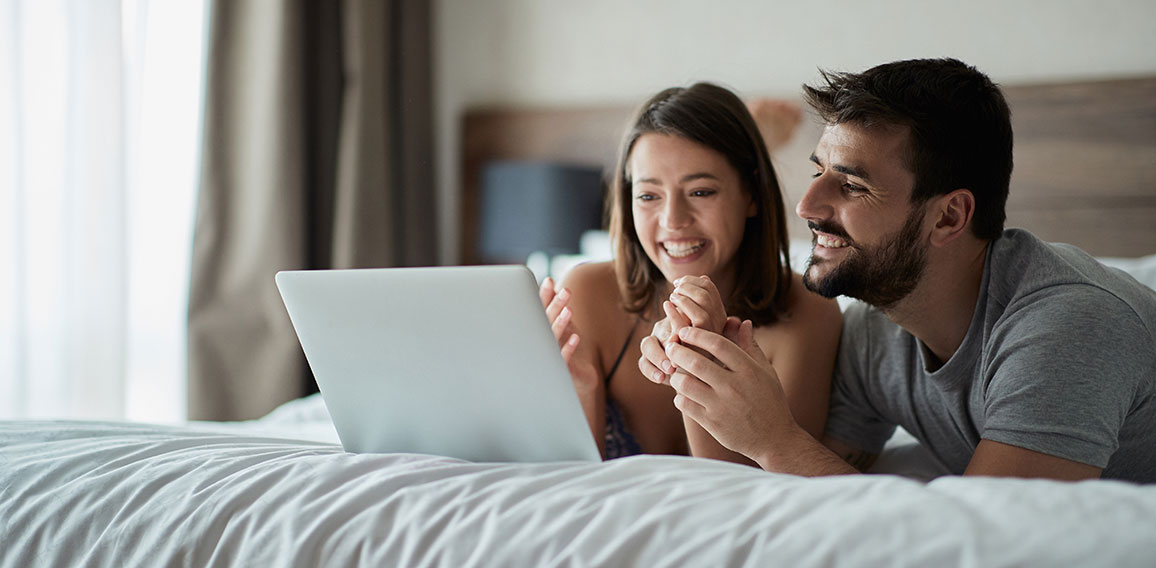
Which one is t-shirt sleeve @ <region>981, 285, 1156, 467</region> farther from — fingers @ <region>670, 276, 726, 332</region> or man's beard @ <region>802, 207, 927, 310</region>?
fingers @ <region>670, 276, 726, 332</region>

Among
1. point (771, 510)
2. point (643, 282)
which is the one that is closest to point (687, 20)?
point (643, 282)

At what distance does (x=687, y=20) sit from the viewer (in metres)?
3.15

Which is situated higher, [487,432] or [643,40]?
[643,40]

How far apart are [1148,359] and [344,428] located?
3.02 ft

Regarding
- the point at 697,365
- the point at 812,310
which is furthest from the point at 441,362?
the point at 812,310

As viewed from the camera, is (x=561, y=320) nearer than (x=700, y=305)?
No

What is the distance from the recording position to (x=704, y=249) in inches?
60.5

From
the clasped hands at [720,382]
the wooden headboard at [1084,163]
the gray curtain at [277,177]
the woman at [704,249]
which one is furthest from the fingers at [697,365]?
the gray curtain at [277,177]

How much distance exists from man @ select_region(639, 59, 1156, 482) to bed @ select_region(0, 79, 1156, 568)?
21 cm

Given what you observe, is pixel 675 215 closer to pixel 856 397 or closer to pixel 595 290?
pixel 595 290

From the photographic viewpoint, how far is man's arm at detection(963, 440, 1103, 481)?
1.03m

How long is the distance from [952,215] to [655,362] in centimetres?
42

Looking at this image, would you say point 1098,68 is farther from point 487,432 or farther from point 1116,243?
point 487,432

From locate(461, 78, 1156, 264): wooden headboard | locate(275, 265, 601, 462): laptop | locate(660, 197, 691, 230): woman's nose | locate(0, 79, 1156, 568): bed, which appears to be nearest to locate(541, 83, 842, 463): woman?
locate(660, 197, 691, 230): woman's nose
